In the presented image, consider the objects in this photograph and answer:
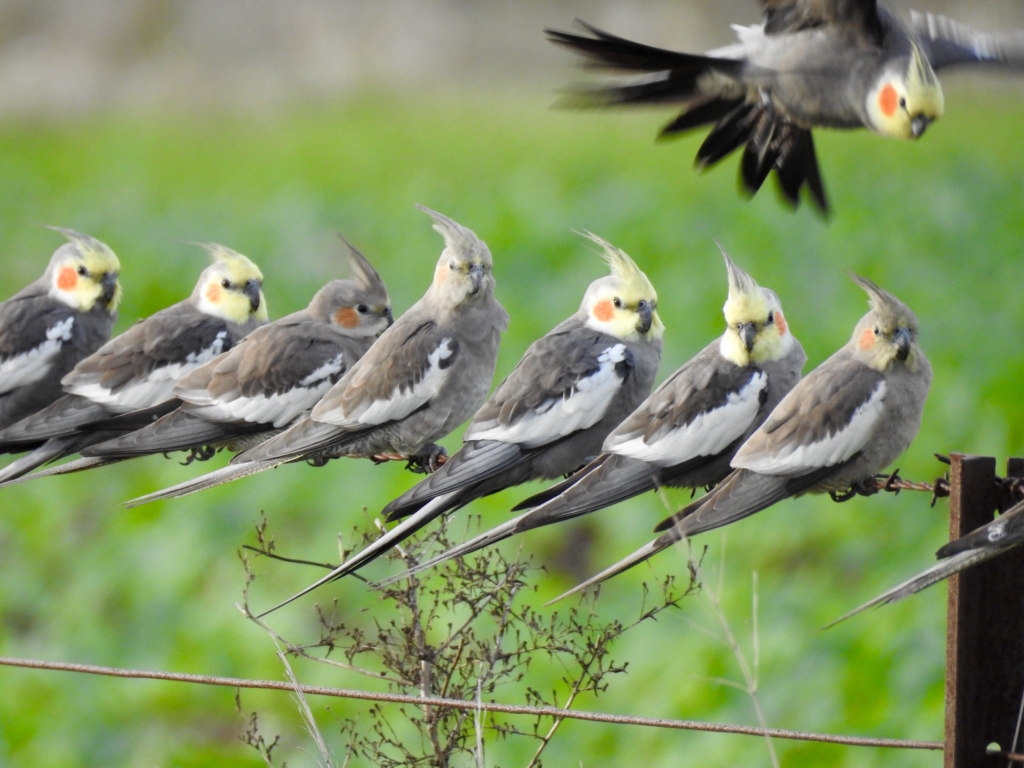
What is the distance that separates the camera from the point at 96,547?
1127 cm

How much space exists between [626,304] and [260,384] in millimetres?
1362

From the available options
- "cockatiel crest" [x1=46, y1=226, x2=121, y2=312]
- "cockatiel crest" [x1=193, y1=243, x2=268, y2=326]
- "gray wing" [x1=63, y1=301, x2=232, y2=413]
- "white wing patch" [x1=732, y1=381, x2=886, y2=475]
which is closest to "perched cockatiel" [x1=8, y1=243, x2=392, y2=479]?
"gray wing" [x1=63, y1=301, x2=232, y2=413]

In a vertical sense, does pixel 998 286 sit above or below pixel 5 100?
above

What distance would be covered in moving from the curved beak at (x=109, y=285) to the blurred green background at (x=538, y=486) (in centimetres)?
79

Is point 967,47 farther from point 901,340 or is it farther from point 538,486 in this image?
point 538,486

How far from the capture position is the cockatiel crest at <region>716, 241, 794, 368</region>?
10.9 ft

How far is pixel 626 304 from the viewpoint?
3.79 m

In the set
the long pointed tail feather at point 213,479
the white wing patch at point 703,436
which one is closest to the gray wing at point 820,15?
the white wing patch at point 703,436

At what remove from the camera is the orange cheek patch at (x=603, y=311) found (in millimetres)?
3826

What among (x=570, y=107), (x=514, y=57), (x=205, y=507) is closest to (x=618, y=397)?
(x=570, y=107)

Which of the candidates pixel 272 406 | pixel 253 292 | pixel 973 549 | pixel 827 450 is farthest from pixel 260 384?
pixel 973 549

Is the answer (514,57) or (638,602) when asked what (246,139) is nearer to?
(514,57)

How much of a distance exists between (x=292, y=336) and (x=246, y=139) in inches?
721

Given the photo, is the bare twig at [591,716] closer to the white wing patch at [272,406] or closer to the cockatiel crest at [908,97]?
the white wing patch at [272,406]
